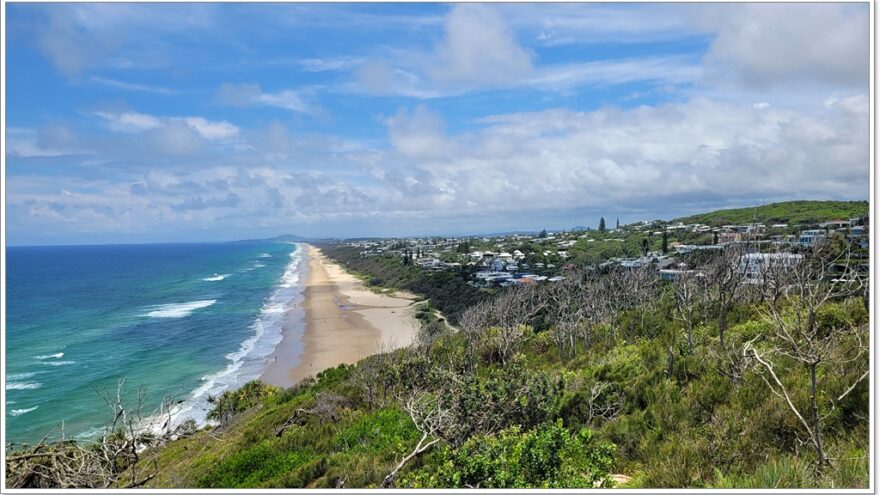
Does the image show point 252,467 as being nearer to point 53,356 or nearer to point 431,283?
point 53,356

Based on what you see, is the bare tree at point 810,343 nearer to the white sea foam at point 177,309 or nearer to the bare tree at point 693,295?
the bare tree at point 693,295

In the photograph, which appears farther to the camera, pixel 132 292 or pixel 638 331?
pixel 132 292

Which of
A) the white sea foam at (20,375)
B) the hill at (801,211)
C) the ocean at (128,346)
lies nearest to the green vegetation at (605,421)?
the ocean at (128,346)

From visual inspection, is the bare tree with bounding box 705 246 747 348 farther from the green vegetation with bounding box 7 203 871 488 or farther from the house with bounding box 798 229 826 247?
the house with bounding box 798 229 826 247

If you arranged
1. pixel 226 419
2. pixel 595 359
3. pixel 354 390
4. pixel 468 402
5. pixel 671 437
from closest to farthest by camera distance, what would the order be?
pixel 671 437
pixel 468 402
pixel 595 359
pixel 354 390
pixel 226 419

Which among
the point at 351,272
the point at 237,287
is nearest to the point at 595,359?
the point at 237,287

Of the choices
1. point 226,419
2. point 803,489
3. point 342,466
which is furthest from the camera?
point 226,419

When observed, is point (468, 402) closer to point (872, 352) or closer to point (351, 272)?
point (872, 352)
